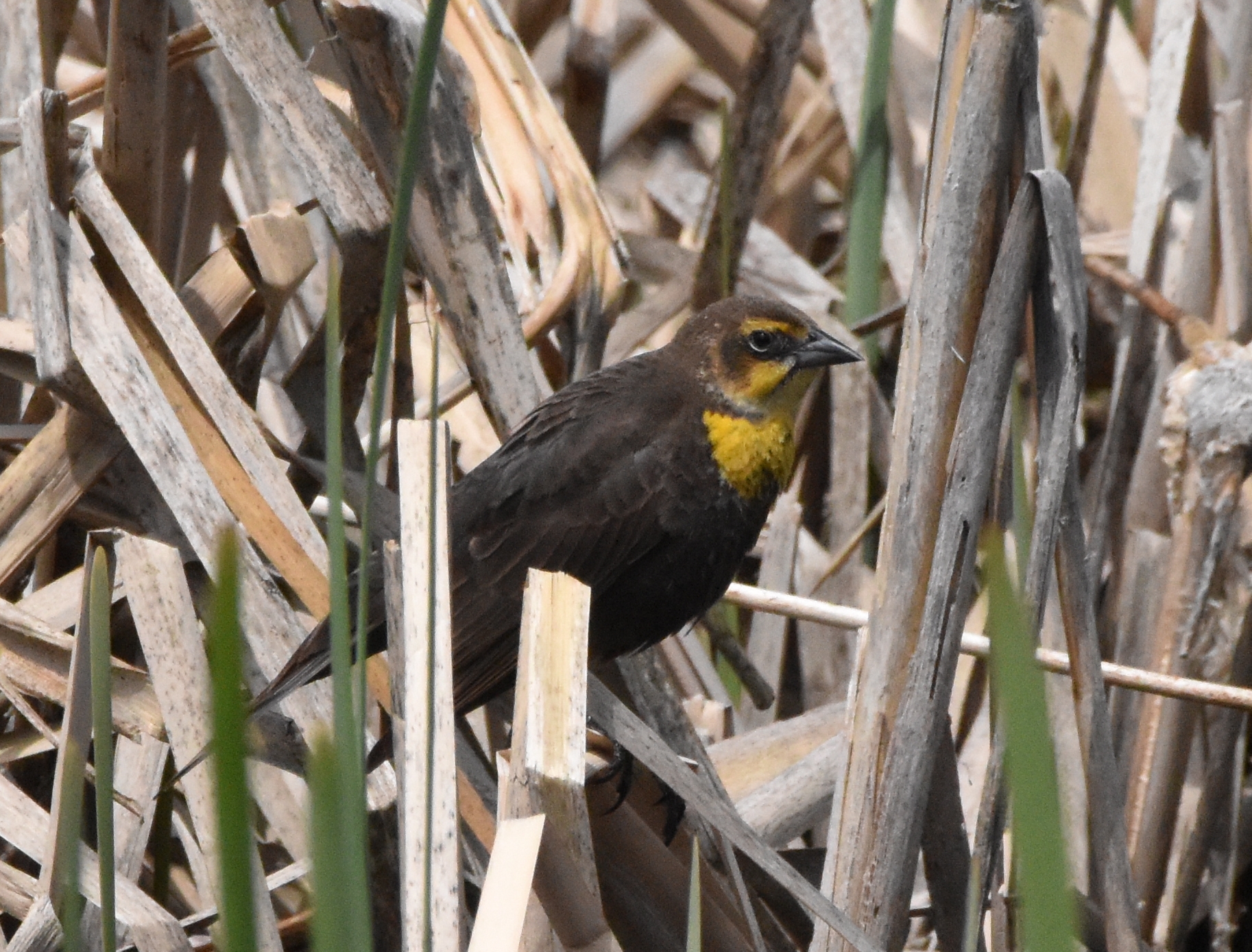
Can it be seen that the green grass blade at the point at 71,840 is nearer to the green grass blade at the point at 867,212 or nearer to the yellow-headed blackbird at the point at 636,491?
the yellow-headed blackbird at the point at 636,491

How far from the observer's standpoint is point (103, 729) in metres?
1.19

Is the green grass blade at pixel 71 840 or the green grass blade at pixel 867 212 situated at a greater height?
the green grass blade at pixel 867 212

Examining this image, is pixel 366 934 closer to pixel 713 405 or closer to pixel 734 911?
pixel 734 911

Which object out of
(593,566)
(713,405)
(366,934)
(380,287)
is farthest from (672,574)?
(366,934)

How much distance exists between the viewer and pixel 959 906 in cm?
203

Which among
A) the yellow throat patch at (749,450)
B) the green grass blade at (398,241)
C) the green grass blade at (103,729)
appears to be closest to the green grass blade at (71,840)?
the green grass blade at (103,729)

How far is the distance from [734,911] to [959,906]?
31cm

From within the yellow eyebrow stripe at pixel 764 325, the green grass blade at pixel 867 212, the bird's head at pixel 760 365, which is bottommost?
the bird's head at pixel 760 365

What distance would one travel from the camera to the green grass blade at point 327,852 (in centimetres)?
88

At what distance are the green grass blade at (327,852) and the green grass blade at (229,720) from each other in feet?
0.13

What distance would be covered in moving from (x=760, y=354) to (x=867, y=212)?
0.54m

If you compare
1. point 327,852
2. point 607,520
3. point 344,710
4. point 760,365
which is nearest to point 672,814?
point 607,520

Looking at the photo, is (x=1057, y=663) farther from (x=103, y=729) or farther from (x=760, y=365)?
(x=103, y=729)

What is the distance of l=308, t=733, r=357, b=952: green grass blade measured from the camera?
0.88 m
